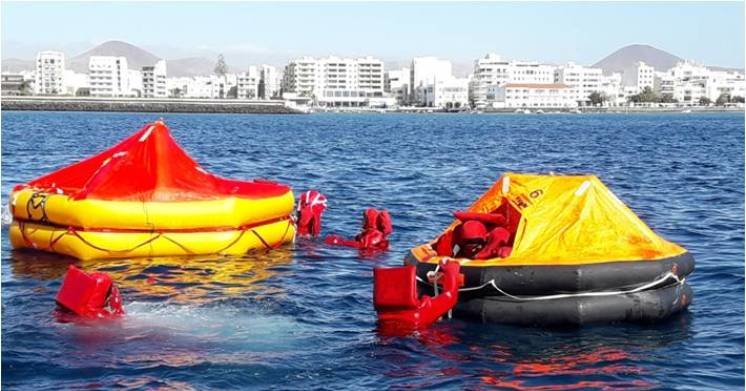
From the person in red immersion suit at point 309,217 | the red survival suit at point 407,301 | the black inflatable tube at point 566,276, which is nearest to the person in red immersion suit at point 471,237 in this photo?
the black inflatable tube at point 566,276

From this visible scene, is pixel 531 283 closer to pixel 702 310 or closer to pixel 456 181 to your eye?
pixel 702 310

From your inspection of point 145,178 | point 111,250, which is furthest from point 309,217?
point 111,250

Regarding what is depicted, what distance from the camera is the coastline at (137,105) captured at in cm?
17675

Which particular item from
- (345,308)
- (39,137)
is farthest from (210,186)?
(39,137)

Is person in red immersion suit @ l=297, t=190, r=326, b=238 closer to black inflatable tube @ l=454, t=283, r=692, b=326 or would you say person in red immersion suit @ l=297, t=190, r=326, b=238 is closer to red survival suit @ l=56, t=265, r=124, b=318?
red survival suit @ l=56, t=265, r=124, b=318

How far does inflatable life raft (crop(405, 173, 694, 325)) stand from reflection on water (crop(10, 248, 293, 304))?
135 inches

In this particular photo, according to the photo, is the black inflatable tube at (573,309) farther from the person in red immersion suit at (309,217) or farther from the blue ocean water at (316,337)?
the person in red immersion suit at (309,217)

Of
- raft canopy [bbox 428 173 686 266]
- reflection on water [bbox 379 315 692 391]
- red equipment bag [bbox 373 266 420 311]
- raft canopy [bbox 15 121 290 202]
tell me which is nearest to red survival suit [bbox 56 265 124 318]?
red equipment bag [bbox 373 266 420 311]

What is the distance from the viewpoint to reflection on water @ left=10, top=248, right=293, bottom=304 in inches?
617

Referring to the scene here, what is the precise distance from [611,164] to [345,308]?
35.5 meters

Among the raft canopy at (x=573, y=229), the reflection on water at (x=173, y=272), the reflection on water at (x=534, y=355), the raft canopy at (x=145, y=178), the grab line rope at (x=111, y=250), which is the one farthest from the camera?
the raft canopy at (x=145, y=178)

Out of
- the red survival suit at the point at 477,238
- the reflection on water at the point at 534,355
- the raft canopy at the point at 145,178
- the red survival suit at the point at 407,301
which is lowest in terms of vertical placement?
the reflection on water at the point at 534,355

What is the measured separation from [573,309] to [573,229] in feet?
4.35

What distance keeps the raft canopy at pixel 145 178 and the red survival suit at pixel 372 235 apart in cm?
175
